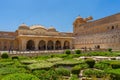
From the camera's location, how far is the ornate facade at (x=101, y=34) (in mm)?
42500

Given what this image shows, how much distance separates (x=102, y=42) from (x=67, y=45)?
31.8 ft

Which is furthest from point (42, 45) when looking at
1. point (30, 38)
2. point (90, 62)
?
point (90, 62)

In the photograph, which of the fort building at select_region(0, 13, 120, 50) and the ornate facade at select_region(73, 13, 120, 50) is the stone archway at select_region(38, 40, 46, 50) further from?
the ornate facade at select_region(73, 13, 120, 50)

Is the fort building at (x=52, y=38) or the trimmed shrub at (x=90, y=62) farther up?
the fort building at (x=52, y=38)

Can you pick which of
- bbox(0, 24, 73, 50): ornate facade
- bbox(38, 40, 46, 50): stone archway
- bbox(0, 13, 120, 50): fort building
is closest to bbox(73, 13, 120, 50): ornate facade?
bbox(0, 13, 120, 50): fort building

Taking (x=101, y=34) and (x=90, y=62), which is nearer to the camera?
(x=90, y=62)

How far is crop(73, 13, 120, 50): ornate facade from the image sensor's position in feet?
139

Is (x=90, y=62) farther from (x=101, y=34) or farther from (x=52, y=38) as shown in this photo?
(x=101, y=34)

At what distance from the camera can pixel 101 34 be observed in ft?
156

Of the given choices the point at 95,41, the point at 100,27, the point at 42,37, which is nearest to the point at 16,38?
the point at 42,37

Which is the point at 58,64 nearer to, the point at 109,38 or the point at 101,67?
the point at 101,67

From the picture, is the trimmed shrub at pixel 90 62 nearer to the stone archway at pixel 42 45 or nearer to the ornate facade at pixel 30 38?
the ornate facade at pixel 30 38

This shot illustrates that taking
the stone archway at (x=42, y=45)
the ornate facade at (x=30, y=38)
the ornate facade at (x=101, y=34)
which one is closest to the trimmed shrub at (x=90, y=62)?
the ornate facade at (x=30, y=38)

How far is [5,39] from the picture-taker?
1603 inches
